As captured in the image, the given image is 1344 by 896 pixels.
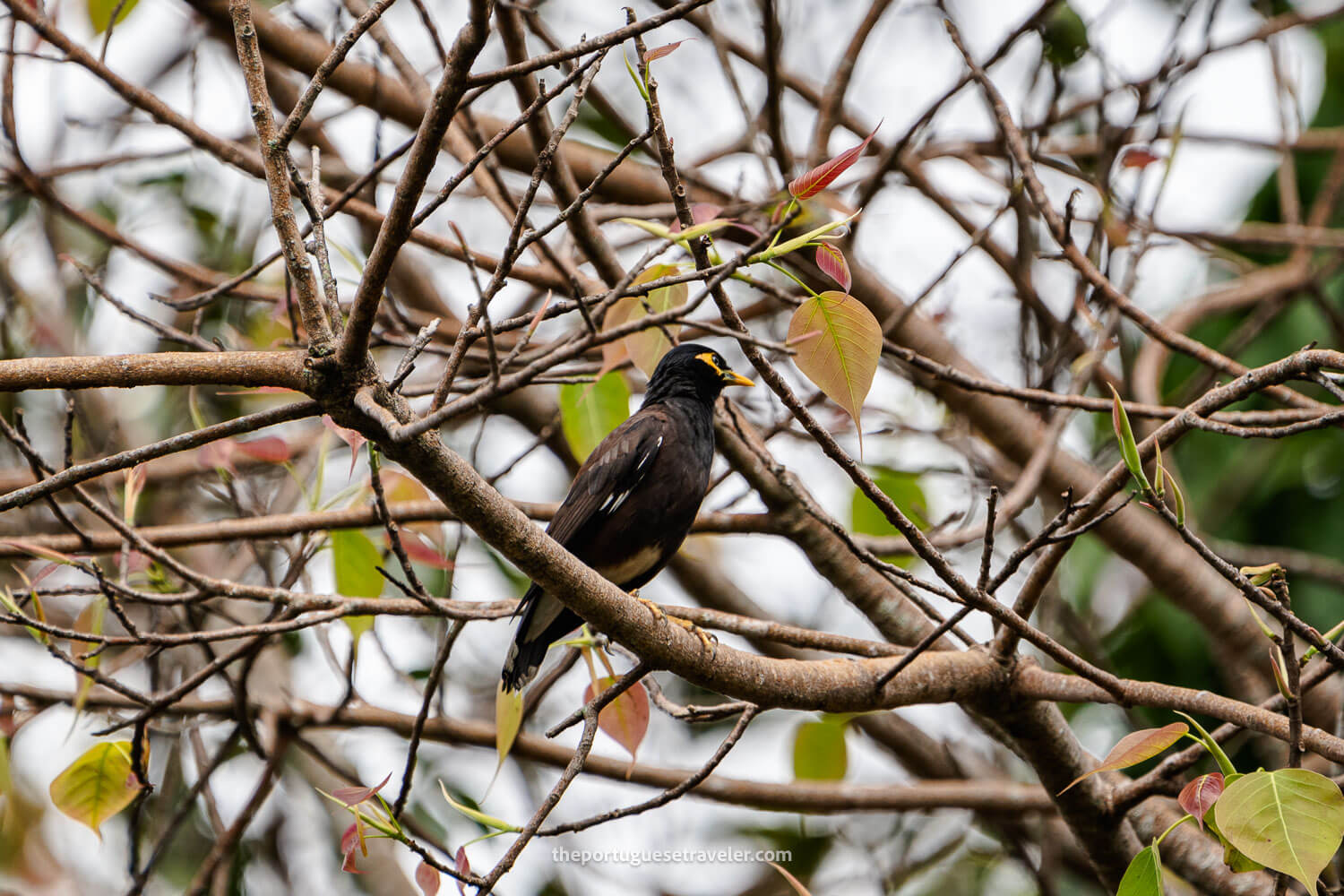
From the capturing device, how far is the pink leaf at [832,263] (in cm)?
197

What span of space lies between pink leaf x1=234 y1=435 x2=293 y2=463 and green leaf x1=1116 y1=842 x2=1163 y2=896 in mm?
2817

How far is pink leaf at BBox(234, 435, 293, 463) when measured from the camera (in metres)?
3.57

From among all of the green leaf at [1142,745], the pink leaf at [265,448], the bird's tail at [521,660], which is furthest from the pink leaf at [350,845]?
the green leaf at [1142,745]

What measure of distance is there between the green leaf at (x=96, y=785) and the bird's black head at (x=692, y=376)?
2043 mm

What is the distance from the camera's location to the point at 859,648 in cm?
298

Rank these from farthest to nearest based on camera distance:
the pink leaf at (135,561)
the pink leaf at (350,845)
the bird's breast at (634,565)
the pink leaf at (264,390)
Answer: the bird's breast at (634,565)
the pink leaf at (135,561)
the pink leaf at (350,845)
the pink leaf at (264,390)

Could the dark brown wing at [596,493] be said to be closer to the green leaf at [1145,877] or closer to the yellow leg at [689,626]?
the yellow leg at [689,626]

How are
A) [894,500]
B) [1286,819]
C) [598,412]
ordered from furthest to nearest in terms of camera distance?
[894,500] < [598,412] < [1286,819]

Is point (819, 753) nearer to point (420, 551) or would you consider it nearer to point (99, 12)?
point (420, 551)

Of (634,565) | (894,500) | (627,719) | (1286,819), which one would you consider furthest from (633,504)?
(1286,819)

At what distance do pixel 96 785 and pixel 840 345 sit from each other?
2375 mm

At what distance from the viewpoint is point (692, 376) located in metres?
3.97

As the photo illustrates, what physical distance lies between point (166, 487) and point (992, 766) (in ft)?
15.3

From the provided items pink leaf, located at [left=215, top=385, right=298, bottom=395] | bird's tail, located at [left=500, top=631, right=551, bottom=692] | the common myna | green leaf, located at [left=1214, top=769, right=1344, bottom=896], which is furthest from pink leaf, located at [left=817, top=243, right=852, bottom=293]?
bird's tail, located at [left=500, top=631, right=551, bottom=692]
